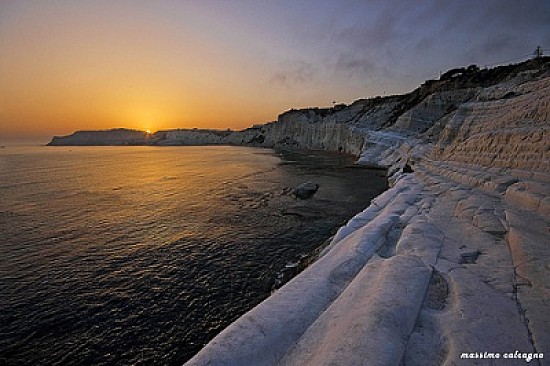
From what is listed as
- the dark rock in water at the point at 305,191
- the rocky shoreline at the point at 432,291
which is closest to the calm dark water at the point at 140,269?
the dark rock in water at the point at 305,191

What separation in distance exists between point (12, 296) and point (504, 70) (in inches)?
2588

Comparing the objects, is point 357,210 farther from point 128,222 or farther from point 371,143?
point 371,143

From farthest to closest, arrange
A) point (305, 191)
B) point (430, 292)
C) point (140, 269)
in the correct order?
1. point (305, 191)
2. point (140, 269)
3. point (430, 292)

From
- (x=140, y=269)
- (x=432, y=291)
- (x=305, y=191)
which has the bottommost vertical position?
(x=140, y=269)

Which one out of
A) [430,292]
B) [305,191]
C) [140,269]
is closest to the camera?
[430,292]

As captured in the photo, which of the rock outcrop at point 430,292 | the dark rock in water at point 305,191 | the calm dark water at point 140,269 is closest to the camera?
the rock outcrop at point 430,292

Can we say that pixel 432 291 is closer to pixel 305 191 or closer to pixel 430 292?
pixel 430 292

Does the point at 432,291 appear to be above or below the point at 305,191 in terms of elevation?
above

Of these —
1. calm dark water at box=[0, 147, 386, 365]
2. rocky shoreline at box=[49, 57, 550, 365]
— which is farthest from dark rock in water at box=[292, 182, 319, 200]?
rocky shoreline at box=[49, 57, 550, 365]

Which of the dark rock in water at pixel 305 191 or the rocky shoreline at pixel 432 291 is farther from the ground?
the rocky shoreline at pixel 432 291

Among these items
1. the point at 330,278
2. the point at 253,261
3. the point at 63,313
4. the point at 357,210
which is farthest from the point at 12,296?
the point at 357,210

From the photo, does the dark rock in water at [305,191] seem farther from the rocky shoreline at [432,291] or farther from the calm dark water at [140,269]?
the rocky shoreline at [432,291]

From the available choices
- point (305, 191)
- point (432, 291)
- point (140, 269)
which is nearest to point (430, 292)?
point (432, 291)

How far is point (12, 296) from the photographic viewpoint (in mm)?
7234
